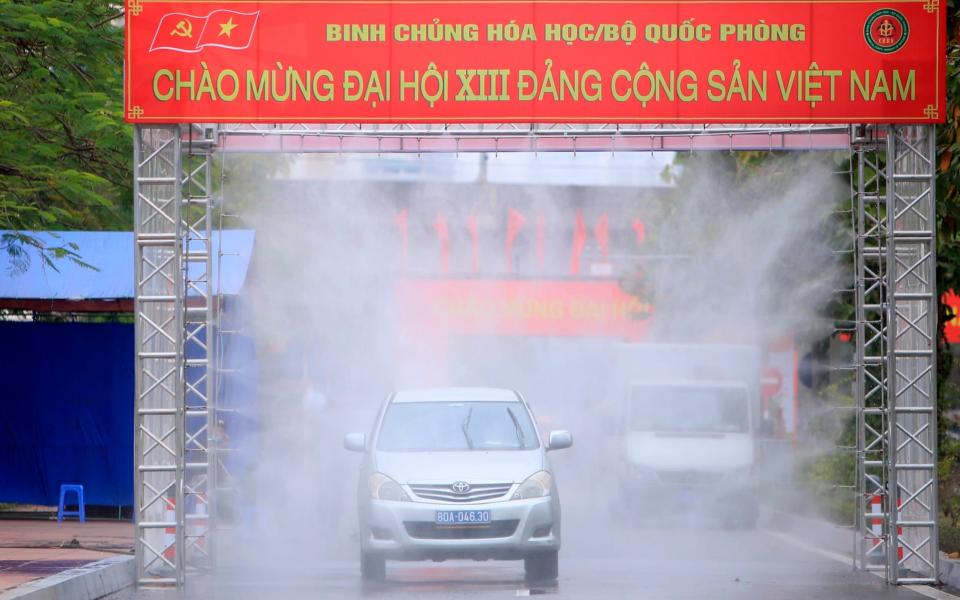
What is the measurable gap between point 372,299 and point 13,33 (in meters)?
23.3

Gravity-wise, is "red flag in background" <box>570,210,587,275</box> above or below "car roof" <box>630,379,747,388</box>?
above

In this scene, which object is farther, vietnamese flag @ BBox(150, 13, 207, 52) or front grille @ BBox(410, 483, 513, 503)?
vietnamese flag @ BBox(150, 13, 207, 52)

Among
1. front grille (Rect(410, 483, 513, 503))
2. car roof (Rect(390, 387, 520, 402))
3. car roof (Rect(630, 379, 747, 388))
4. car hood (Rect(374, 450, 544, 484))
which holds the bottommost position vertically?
front grille (Rect(410, 483, 513, 503))

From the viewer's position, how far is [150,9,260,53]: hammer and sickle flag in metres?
14.2

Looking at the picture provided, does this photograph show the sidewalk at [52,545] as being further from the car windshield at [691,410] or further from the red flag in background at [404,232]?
the red flag in background at [404,232]

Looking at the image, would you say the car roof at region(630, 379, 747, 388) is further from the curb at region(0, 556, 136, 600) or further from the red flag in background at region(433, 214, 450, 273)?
the red flag in background at region(433, 214, 450, 273)

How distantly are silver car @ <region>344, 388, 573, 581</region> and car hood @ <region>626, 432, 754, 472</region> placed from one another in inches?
307

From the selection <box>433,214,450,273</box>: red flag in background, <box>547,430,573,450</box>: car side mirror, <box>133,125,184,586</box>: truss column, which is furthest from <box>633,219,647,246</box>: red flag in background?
<box>133,125,184,586</box>: truss column

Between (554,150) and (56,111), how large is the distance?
20.2 ft

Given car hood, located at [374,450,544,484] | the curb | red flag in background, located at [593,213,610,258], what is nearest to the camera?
the curb

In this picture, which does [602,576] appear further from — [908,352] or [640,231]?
[640,231]

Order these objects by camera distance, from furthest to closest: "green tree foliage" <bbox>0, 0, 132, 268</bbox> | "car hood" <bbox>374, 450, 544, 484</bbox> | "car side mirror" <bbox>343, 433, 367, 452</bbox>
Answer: "green tree foliage" <bbox>0, 0, 132, 268</bbox>
"car side mirror" <bbox>343, 433, 367, 452</bbox>
"car hood" <bbox>374, 450, 544, 484</bbox>

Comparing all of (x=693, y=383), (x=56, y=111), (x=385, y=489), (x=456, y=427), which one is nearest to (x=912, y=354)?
(x=456, y=427)

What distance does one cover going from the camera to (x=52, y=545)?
52.0ft
